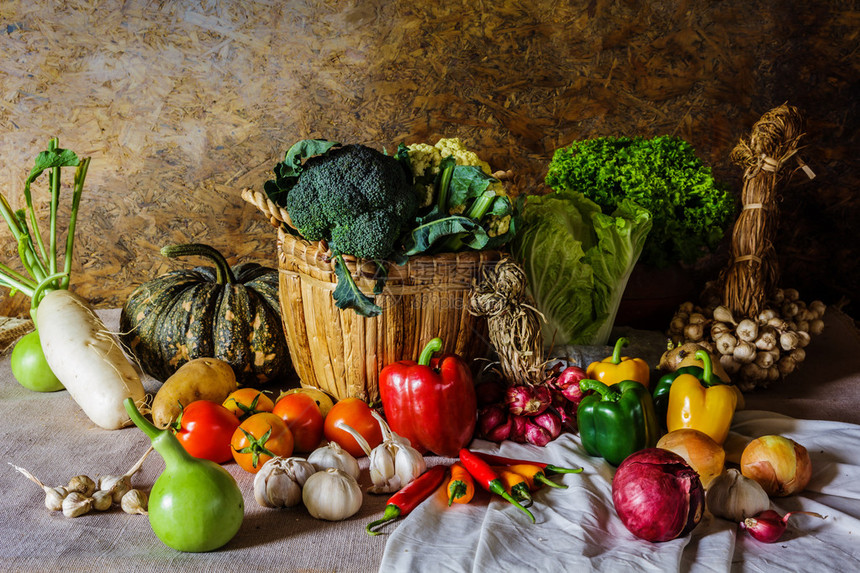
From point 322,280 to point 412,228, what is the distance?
31 cm

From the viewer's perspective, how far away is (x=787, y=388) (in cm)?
246

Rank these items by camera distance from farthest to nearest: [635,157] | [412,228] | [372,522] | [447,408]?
[635,157] < [412,228] < [447,408] < [372,522]

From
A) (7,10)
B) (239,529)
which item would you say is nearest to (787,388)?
(239,529)

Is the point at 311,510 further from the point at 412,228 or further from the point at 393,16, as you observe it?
the point at 393,16

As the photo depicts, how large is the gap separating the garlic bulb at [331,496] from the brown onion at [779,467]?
0.97 meters

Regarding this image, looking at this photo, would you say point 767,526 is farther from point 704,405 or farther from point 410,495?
point 410,495

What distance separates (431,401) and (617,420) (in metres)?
0.49

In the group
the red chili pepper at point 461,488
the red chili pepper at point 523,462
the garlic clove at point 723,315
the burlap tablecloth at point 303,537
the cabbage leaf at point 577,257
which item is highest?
the cabbage leaf at point 577,257

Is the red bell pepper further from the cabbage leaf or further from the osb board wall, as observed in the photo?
the osb board wall

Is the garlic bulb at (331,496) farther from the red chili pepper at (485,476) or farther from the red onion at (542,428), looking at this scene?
the red onion at (542,428)

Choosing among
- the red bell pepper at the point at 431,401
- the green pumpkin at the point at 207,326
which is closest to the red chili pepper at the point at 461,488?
the red bell pepper at the point at 431,401

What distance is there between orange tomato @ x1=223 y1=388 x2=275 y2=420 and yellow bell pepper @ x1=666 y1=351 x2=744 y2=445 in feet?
3.85

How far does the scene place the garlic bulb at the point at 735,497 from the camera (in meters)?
1.54

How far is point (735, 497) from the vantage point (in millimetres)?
1548
